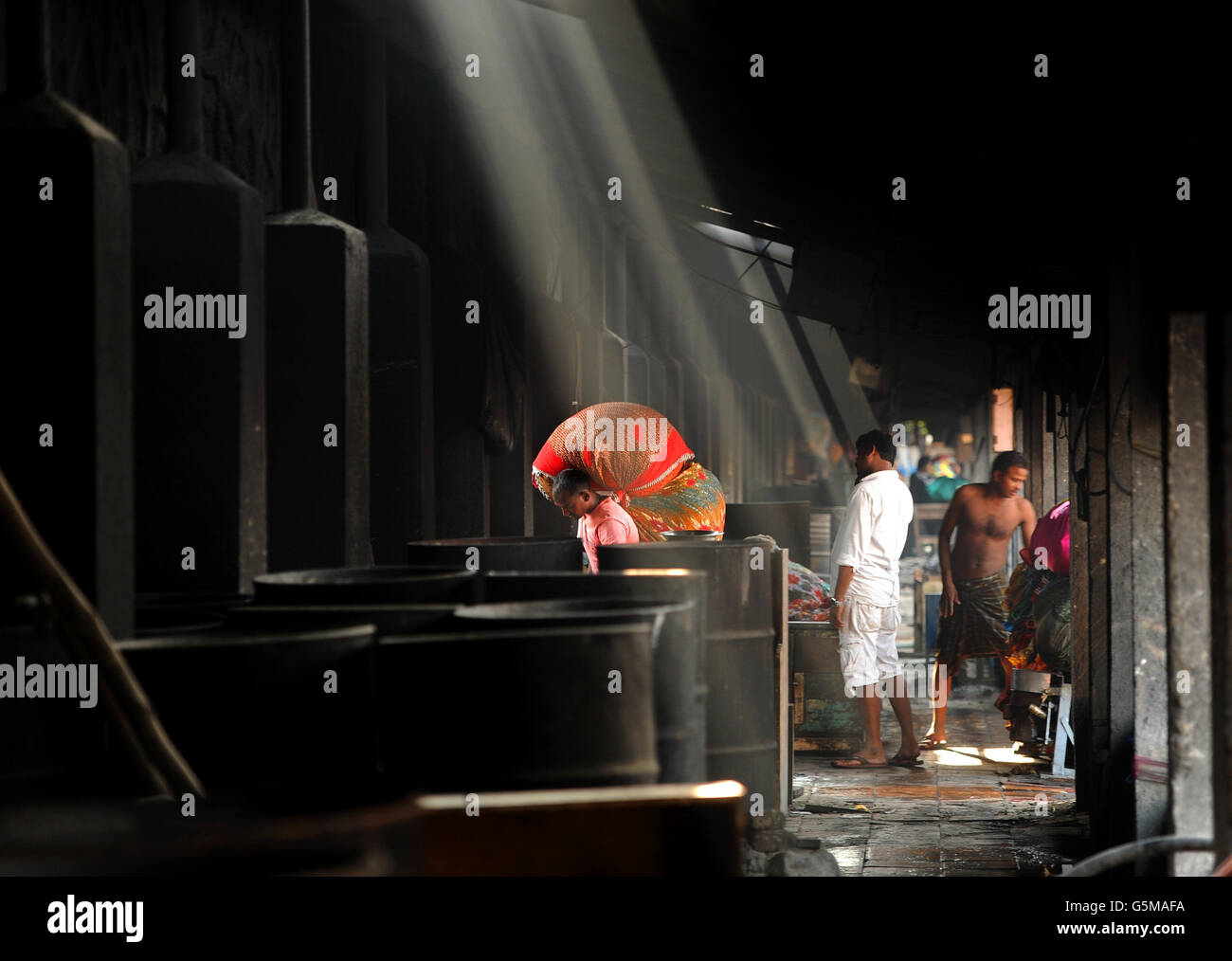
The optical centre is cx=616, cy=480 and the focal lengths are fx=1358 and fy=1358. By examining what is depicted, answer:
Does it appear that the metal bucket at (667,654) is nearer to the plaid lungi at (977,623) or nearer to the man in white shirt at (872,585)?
the man in white shirt at (872,585)

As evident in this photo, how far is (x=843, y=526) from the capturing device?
343 inches

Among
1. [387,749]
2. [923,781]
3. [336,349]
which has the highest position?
[336,349]

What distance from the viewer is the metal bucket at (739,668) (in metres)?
5.09

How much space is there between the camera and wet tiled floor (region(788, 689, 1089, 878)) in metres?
6.38

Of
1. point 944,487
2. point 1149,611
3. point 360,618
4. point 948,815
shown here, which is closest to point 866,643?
point 948,815

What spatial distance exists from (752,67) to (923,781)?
15.7ft

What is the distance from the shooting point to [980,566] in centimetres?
996

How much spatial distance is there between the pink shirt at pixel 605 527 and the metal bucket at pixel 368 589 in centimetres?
400

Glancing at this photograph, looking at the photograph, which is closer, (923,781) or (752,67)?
(752,67)

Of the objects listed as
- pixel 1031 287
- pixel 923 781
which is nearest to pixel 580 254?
pixel 1031 287

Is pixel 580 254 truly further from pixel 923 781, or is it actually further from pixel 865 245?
pixel 923 781

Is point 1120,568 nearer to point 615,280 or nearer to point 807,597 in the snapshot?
point 807,597

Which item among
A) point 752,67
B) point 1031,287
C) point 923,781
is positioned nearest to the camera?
point 752,67

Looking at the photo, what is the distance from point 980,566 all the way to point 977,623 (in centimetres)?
Answer: 42
